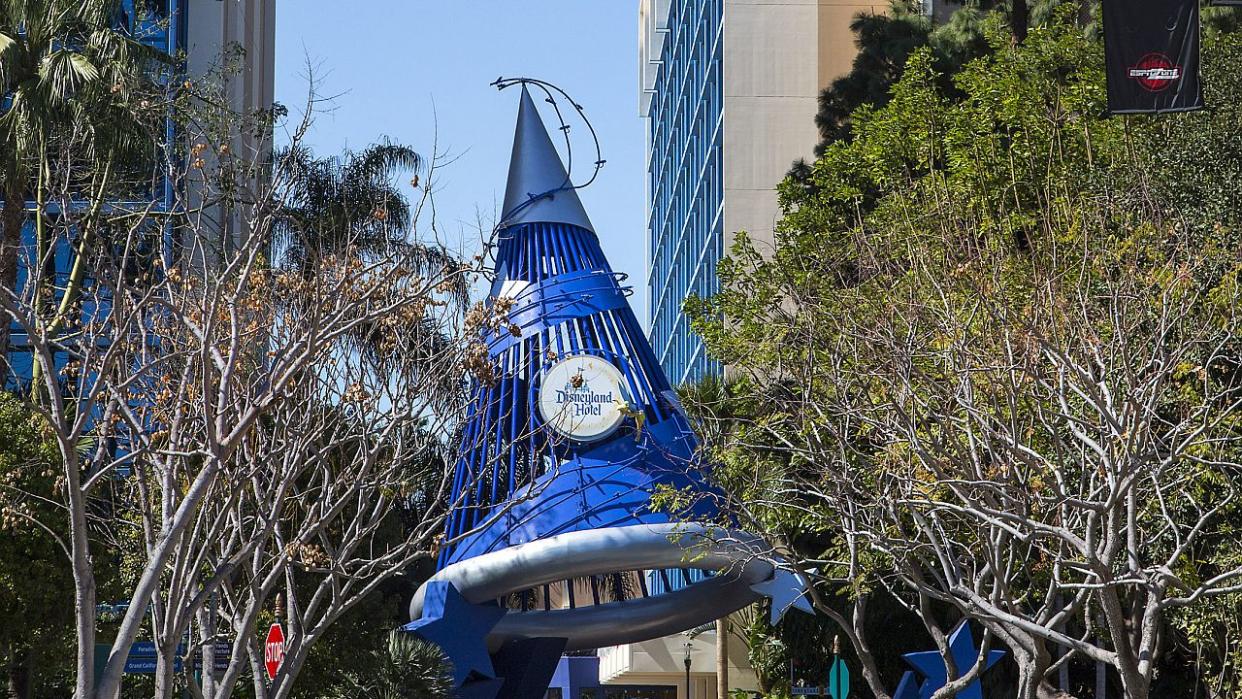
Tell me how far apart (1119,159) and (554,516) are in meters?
9.54

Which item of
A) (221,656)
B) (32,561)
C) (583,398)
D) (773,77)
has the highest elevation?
(773,77)

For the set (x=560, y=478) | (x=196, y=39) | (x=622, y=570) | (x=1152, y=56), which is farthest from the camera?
(x=196, y=39)

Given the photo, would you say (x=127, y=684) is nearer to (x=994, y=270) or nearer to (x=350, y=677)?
(x=350, y=677)

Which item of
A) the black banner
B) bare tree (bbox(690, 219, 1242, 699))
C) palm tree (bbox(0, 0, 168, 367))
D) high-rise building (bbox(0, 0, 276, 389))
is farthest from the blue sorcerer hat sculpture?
high-rise building (bbox(0, 0, 276, 389))

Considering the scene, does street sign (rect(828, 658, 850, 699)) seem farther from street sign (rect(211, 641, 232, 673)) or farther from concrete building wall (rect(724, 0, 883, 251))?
concrete building wall (rect(724, 0, 883, 251))

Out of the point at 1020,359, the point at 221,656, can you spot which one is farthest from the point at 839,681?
the point at 221,656

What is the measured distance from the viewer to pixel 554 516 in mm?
25016

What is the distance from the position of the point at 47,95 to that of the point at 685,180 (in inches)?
1669

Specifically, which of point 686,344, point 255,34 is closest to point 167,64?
point 255,34

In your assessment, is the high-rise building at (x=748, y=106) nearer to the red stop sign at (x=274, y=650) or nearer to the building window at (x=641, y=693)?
the building window at (x=641, y=693)

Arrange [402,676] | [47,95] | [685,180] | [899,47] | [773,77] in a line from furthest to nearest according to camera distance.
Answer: [685,180] < [773,77] < [899,47] < [47,95] < [402,676]

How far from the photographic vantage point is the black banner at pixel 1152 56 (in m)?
14.3

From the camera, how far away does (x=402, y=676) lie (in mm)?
20344

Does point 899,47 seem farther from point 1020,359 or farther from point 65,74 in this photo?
point 1020,359
